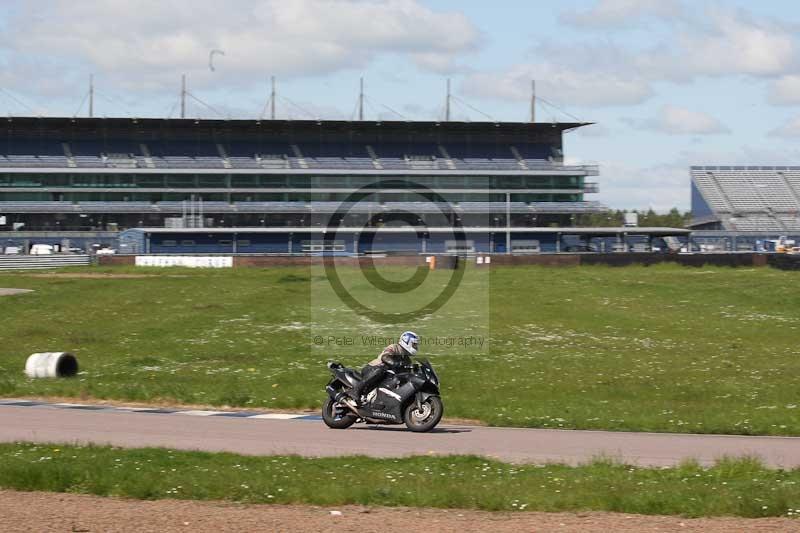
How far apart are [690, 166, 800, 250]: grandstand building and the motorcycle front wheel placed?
343ft

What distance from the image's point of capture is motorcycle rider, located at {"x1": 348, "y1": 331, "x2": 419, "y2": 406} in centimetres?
1795

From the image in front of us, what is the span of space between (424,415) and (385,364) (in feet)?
3.72

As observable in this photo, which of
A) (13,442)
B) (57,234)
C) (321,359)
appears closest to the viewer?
(13,442)

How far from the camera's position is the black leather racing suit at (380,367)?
18.0m

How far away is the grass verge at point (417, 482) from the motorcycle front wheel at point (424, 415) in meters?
3.49

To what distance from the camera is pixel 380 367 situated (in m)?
18.2

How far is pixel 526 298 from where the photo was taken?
47406 millimetres

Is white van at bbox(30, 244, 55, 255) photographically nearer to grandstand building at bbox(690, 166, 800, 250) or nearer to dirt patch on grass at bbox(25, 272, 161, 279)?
dirt patch on grass at bbox(25, 272, 161, 279)

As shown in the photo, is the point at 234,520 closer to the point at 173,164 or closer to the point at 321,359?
the point at 321,359

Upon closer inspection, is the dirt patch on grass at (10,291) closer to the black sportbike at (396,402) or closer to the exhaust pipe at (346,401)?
the black sportbike at (396,402)

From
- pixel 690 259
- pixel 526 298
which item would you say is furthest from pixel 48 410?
pixel 690 259

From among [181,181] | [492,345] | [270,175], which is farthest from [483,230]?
[492,345]

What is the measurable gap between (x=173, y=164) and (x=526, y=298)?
251 ft

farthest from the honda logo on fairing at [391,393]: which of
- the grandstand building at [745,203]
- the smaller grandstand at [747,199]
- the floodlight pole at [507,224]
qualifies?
the smaller grandstand at [747,199]
